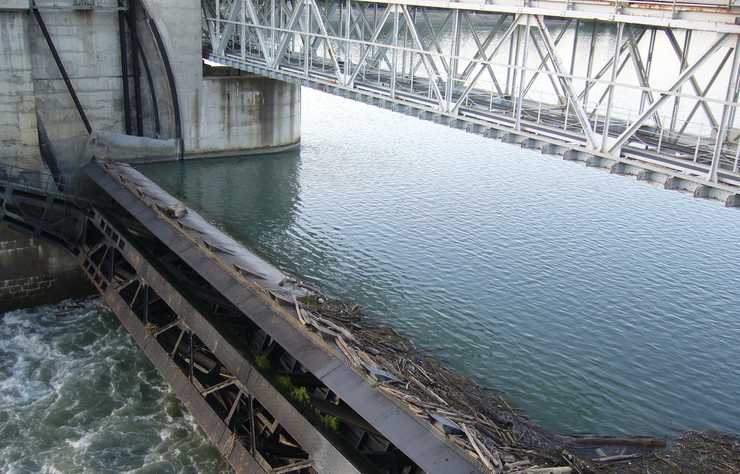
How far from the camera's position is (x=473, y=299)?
22.1 m

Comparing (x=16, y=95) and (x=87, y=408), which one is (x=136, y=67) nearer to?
(x=16, y=95)

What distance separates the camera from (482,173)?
1426 inches

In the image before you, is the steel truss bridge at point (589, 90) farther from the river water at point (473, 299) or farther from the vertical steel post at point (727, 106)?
the river water at point (473, 299)

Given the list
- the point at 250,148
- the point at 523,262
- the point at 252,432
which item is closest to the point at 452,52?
the point at 523,262

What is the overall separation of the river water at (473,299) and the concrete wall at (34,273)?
0.83 m

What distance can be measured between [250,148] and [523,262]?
64.1ft

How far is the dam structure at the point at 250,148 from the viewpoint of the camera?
14742 mm

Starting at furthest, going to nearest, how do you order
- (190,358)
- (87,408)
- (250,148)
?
(250,148)
(87,408)
(190,358)

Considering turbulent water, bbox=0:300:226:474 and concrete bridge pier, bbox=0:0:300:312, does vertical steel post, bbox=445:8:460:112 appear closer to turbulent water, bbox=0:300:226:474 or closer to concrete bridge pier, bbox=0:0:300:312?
turbulent water, bbox=0:300:226:474

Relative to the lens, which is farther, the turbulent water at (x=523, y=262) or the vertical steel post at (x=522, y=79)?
the vertical steel post at (x=522, y=79)

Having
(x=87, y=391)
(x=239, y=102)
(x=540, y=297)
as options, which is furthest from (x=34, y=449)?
(x=239, y=102)

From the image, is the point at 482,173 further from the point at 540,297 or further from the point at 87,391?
the point at 87,391

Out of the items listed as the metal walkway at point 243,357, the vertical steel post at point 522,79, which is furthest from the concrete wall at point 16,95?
the vertical steel post at point 522,79

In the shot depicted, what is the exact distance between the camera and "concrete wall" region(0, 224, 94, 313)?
25.6 metres
